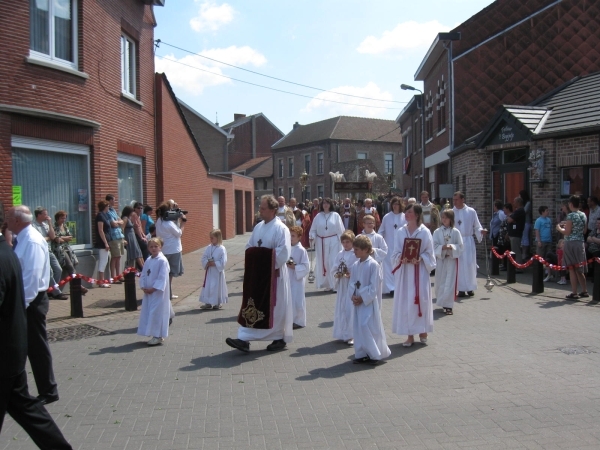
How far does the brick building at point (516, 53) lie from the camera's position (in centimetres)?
2175

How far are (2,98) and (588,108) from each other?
13228 mm

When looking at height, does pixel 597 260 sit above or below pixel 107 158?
below

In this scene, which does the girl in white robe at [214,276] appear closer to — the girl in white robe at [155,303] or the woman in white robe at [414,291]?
the girl in white robe at [155,303]

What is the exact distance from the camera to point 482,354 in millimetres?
7441

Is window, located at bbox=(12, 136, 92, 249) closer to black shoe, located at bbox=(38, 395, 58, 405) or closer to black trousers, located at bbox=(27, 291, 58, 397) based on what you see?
black trousers, located at bbox=(27, 291, 58, 397)

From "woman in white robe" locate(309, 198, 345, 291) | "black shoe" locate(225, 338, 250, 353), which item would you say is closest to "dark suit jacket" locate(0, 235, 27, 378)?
→ "black shoe" locate(225, 338, 250, 353)

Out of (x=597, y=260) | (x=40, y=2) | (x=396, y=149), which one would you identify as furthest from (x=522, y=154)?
(x=396, y=149)

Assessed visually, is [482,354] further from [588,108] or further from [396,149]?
[396,149]

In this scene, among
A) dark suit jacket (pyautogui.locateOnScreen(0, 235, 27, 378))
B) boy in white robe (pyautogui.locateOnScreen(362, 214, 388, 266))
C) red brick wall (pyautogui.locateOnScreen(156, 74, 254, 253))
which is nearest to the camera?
dark suit jacket (pyautogui.locateOnScreen(0, 235, 27, 378))

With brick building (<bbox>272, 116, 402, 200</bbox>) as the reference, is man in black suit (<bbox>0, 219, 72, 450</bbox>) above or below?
below

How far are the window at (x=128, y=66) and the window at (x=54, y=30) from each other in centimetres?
260

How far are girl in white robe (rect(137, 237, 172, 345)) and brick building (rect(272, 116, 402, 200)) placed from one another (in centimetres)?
5433

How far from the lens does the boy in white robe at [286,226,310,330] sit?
29.5 feet

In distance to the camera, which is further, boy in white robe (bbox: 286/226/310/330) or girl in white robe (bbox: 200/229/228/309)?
girl in white robe (bbox: 200/229/228/309)
